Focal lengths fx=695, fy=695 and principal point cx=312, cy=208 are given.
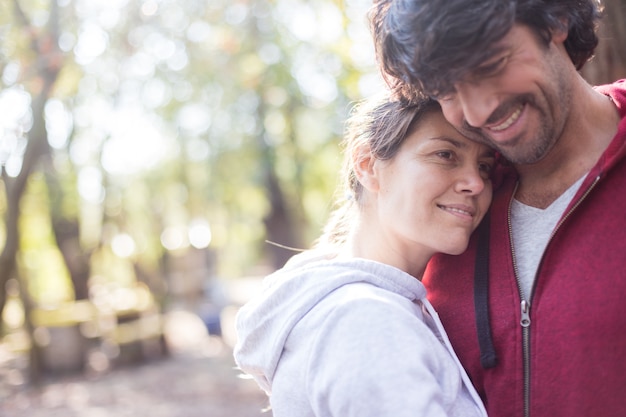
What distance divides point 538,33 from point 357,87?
6.76 meters

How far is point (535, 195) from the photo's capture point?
2121 millimetres

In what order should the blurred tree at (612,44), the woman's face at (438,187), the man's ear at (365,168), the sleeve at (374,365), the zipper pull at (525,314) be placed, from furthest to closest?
the blurred tree at (612,44) < the man's ear at (365,168) < the woman's face at (438,187) < the zipper pull at (525,314) < the sleeve at (374,365)

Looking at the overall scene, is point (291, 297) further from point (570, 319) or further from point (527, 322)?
point (570, 319)

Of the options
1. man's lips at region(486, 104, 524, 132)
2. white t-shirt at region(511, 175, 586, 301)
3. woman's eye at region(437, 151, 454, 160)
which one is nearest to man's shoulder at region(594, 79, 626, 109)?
white t-shirt at region(511, 175, 586, 301)

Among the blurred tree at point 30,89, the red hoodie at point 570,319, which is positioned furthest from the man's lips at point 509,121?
the blurred tree at point 30,89

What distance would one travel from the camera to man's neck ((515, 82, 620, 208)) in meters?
2.02

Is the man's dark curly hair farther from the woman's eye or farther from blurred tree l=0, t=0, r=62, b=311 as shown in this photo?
blurred tree l=0, t=0, r=62, b=311

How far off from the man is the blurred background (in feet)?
12.2

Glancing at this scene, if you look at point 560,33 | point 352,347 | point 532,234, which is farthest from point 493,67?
point 352,347

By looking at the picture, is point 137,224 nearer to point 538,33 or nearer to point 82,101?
point 82,101

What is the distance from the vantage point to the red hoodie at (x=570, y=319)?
1.79 meters

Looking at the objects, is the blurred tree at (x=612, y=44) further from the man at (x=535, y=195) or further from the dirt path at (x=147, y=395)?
the dirt path at (x=147, y=395)

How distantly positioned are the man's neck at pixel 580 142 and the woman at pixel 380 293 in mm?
209

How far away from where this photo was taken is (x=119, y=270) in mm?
35250
